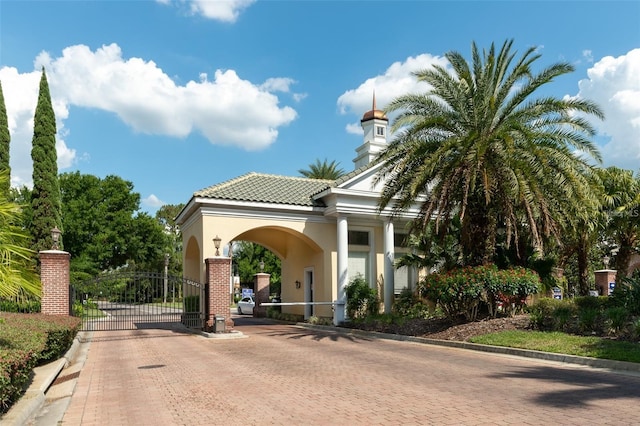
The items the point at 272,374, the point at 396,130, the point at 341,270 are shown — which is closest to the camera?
the point at 272,374

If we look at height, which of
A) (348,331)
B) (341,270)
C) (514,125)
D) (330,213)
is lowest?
(348,331)

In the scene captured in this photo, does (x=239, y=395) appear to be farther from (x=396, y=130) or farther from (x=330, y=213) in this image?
(x=330, y=213)

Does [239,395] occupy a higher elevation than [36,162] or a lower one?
lower

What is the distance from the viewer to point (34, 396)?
A: 7465 mm

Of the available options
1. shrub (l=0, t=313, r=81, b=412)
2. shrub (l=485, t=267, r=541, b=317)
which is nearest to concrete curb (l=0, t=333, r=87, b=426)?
shrub (l=0, t=313, r=81, b=412)

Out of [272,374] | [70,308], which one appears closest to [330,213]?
[70,308]

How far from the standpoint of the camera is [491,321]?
15234 mm

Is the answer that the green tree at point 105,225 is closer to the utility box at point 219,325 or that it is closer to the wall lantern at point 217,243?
the wall lantern at point 217,243

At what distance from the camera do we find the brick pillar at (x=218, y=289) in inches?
720

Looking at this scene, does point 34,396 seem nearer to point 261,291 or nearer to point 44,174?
point 261,291

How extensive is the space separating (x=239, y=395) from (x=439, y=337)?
8.76 meters

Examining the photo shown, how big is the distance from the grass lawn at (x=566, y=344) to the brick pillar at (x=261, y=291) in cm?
1662

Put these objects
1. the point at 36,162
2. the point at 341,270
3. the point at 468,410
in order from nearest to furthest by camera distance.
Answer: the point at 468,410
the point at 341,270
the point at 36,162

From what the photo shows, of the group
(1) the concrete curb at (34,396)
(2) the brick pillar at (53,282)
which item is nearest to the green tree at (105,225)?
(2) the brick pillar at (53,282)
